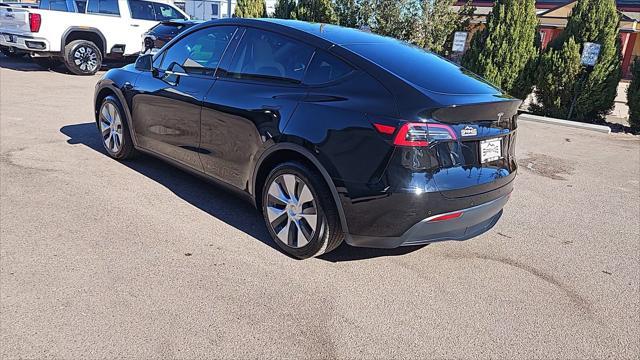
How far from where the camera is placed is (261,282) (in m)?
3.19

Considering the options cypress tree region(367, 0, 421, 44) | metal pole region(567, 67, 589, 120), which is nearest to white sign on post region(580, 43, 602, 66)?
metal pole region(567, 67, 589, 120)

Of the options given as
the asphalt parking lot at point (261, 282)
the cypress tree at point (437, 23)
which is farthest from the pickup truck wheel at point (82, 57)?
the cypress tree at point (437, 23)

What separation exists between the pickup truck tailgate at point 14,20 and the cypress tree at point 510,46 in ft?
33.9

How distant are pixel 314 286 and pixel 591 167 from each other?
527 centimetres

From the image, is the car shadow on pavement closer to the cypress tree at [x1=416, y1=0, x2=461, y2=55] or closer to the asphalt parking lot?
the asphalt parking lot

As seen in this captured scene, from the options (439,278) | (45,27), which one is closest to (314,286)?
(439,278)

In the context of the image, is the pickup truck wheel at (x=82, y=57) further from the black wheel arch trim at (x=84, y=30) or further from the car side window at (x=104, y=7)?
the car side window at (x=104, y=7)

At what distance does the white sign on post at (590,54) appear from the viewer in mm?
9398

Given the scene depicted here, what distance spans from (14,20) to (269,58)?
34.8 feet

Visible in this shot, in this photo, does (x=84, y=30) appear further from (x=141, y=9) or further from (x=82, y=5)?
(x=141, y=9)

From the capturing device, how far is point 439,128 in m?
2.93

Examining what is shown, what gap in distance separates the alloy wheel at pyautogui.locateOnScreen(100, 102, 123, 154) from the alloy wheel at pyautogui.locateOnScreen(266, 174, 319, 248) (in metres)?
2.51

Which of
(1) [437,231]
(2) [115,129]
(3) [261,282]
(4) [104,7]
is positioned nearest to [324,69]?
(1) [437,231]

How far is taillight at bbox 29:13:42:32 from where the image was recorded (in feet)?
36.8
